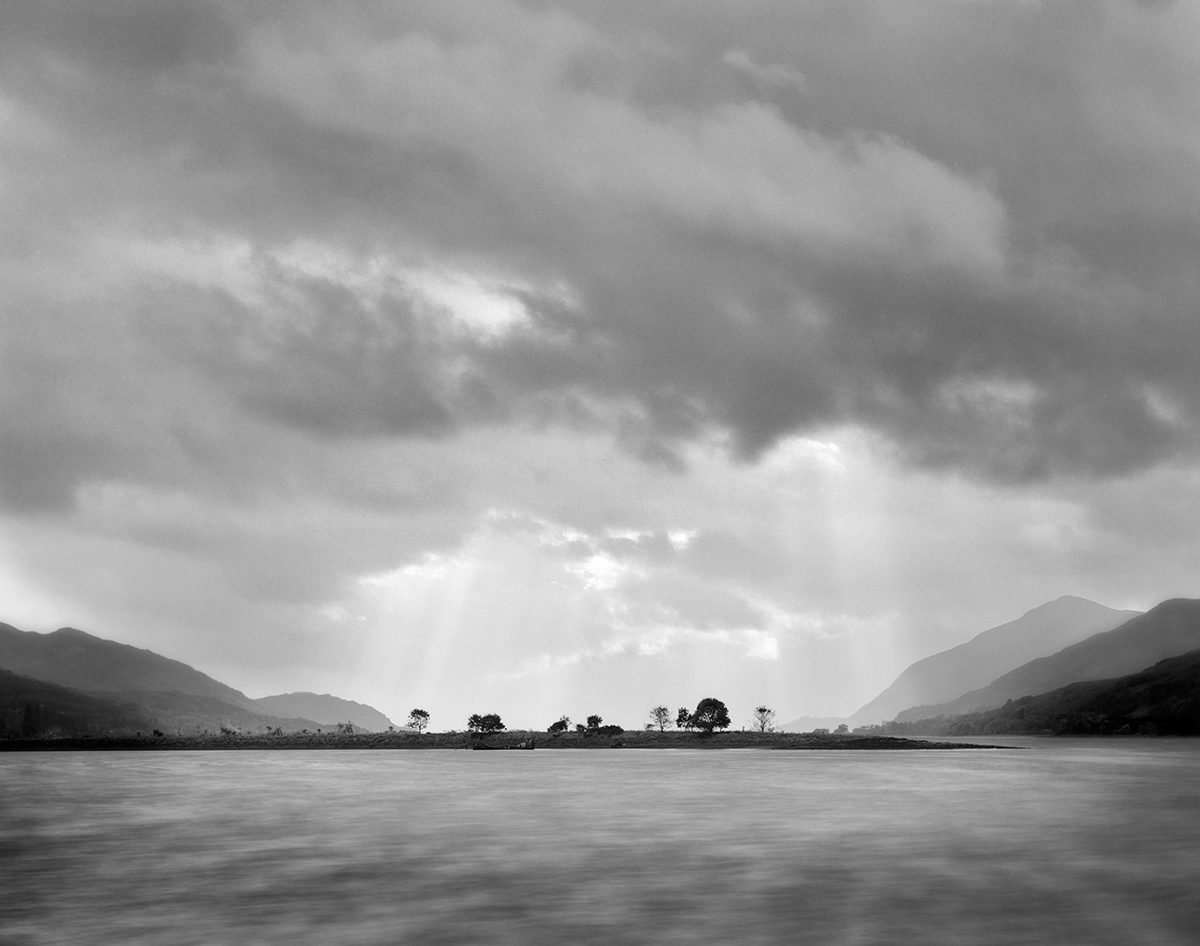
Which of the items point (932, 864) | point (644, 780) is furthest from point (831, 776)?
point (932, 864)

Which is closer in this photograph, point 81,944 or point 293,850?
point 81,944

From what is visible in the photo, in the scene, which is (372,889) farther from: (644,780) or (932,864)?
(644,780)

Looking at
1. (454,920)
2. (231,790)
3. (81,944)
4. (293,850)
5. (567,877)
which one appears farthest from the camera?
(231,790)

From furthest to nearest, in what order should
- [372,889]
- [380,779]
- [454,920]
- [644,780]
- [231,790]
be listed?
[380,779]
[644,780]
[231,790]
[372,889]
[454,920]

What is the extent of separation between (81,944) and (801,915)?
19682 millimetres

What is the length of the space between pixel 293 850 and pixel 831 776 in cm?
8457

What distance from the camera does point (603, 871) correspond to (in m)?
36.7

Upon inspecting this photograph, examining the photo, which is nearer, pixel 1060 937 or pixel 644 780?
pixel 1060 937

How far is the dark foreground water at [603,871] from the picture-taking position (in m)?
26.0

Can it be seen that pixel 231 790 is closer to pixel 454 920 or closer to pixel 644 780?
pixel 644 780

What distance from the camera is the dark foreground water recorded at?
1023 inches

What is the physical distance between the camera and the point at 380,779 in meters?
112

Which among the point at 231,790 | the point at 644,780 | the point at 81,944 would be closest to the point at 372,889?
the point at 81,944

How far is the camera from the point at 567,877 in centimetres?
3519
